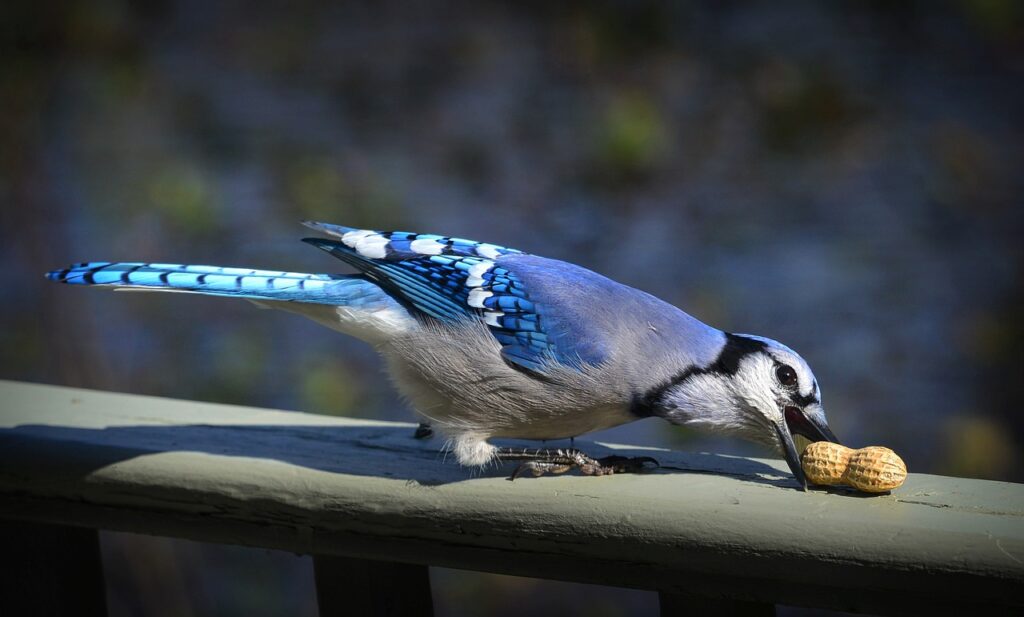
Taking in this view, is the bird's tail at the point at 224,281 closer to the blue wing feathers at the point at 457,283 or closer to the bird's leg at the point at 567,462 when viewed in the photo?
the blue wing feathers at the point at 457,283

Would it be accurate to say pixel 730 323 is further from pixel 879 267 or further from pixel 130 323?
pixel 130 323

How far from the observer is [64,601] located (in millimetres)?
1749

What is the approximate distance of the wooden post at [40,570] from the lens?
1731mm

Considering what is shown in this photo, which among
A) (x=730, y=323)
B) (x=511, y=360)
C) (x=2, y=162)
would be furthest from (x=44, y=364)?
(x=511, y=360)

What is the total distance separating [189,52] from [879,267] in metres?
2.14

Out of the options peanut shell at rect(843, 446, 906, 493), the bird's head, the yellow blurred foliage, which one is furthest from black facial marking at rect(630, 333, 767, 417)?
the yellow blurred foliage

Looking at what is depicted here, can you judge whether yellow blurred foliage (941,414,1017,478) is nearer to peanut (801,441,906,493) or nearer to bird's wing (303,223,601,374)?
peanut (801,441,906,493)

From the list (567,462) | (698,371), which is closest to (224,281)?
(567,462)

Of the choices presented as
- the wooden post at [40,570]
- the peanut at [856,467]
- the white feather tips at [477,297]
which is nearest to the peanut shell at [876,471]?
the peanut at [856,467]

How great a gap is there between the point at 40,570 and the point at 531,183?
168cm

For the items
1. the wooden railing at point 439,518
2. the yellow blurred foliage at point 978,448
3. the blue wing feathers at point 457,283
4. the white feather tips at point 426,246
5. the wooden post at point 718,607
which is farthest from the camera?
the yellow blurred foliage at point 978,448

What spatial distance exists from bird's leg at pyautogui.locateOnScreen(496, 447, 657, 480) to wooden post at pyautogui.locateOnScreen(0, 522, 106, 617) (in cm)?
76

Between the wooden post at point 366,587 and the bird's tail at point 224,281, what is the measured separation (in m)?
0.40

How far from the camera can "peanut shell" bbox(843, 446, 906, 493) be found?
1.31 metres
